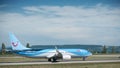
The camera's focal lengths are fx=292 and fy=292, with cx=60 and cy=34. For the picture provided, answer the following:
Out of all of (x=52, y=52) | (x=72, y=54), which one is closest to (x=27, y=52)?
(x=52, y=52)

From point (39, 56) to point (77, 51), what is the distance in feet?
23.2

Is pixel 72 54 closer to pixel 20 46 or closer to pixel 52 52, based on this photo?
pixel 52 52

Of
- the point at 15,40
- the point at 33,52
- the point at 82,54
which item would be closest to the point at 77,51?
the point at 82,54

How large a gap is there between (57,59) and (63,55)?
129 centimetres

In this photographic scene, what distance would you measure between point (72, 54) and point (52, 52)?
12.2 ft

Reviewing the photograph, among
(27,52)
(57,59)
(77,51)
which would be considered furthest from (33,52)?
(77,51)

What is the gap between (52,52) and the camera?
51.1 m

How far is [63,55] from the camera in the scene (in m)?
50.1

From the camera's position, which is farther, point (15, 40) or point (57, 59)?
point (15, 40)

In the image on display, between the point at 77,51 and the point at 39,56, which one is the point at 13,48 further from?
the point at 77,51

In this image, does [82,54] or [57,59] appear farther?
[82,54]

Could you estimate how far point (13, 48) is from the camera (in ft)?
170

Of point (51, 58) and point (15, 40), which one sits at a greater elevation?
point (15, 40)

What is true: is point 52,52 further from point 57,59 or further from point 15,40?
point 15,40
